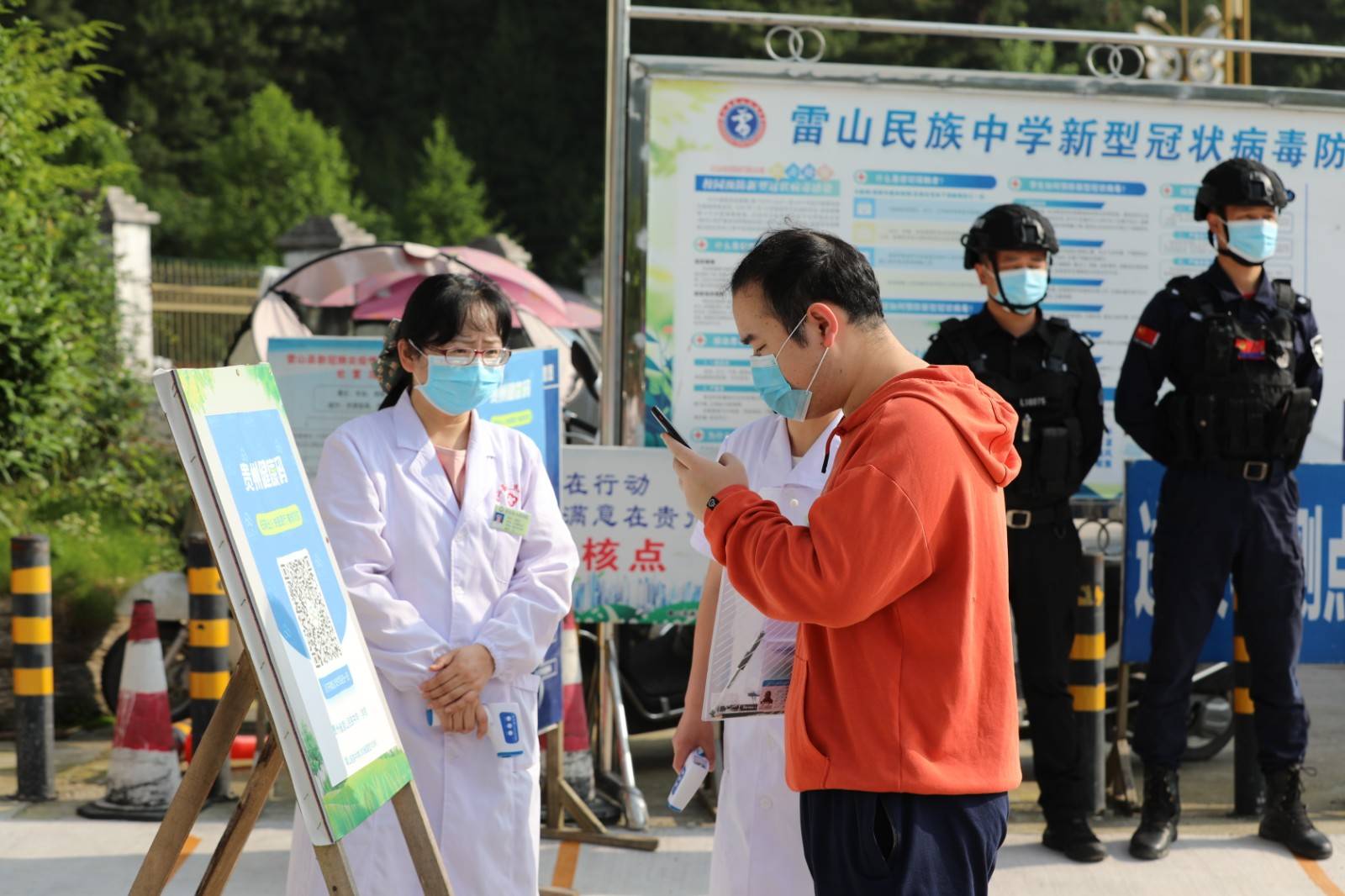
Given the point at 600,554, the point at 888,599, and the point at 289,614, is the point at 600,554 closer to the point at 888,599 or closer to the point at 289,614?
the point at 289,614

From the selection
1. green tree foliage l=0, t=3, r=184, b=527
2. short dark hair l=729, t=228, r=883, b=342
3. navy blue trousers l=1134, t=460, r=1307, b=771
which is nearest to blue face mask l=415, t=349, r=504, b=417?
short dark hair l=729, t=228, r=883, b=342

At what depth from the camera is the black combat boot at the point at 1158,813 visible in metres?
5.46

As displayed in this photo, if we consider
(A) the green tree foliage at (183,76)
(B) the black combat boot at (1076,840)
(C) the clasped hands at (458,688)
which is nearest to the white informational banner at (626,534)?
(B) the black combat boot at (1076,840)

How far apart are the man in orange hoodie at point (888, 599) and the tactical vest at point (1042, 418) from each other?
2.73 metres

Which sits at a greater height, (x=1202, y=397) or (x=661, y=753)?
(x=1202, y=397)

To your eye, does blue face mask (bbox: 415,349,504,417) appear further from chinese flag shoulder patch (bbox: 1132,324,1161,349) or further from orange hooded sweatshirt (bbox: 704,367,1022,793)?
chinese flag shoulder patch (bbox: 1132,324,1161,349)

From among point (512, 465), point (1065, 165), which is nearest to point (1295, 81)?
point (1065, 165)

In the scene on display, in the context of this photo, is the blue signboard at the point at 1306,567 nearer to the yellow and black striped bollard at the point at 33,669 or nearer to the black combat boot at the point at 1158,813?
the black combat boot at the point at 1158,813

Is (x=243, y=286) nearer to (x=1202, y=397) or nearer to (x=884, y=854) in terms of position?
(x=1202, y=397)

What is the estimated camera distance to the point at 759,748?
11.1 ft

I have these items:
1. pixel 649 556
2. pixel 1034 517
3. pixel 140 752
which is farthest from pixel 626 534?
pixel 140 752

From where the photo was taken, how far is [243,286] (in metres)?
23.9

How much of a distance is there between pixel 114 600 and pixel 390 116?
42.2 m

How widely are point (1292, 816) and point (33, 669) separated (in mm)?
4812
